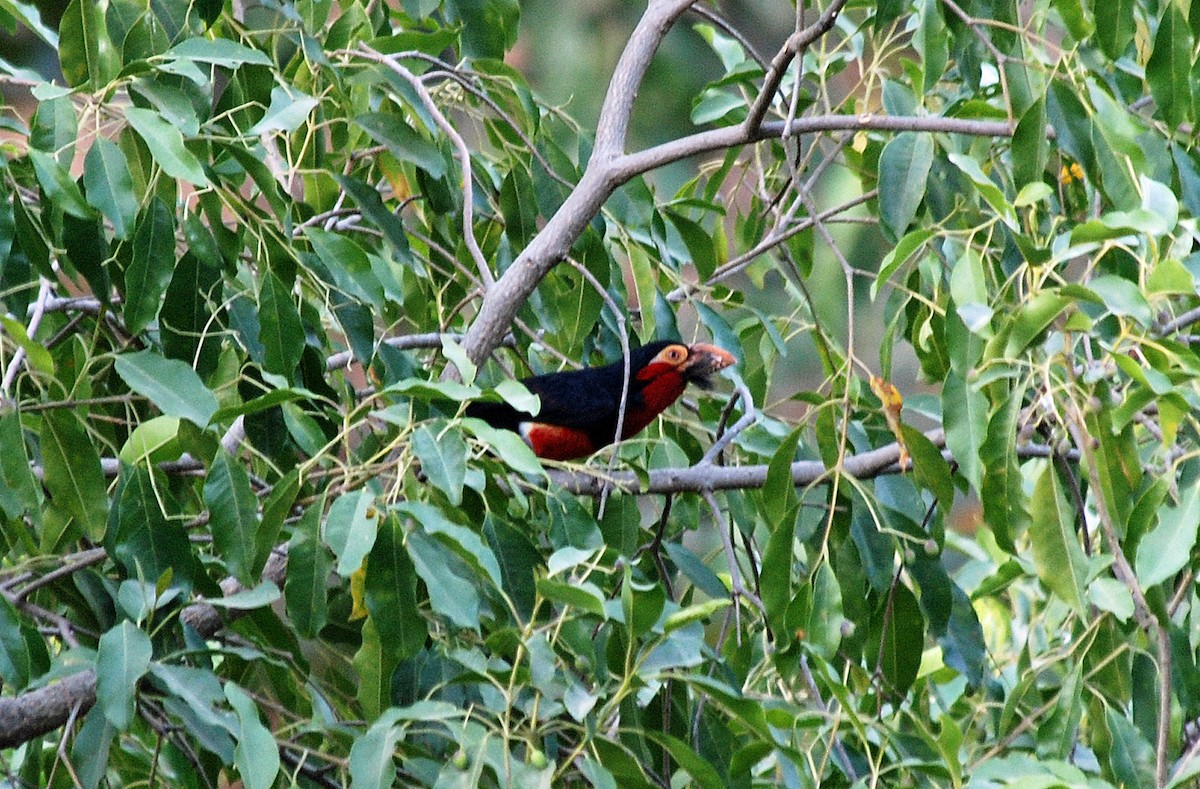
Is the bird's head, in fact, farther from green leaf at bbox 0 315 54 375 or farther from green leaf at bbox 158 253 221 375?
green leaf at bbox 0 315 54 375

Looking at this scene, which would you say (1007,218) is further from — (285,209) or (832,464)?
(285,209)

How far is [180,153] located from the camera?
82.6 inches

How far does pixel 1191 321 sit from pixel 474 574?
1.30 m

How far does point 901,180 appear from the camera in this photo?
8.84ft

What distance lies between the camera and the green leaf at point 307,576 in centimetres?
210

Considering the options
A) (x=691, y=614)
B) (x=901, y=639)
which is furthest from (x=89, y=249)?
(x=901, y=639)

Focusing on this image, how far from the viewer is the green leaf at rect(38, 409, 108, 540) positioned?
2.25 meters

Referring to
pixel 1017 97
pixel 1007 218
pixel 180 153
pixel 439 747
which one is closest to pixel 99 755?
pixel 439 747

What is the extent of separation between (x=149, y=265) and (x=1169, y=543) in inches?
63.3

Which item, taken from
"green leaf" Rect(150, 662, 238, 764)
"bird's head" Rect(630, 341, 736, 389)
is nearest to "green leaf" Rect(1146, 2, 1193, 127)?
"green leaf" Rect(150, 662, 238, 764)

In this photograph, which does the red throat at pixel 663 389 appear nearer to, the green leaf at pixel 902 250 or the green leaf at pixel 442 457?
the green leaf at pixel 902 250

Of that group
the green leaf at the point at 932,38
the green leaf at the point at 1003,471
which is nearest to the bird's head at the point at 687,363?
the green leaf at the point at 932,38

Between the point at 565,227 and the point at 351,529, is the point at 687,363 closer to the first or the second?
the point at 565,227

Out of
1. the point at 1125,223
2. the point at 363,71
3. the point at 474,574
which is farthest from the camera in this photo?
the point at 363,71
